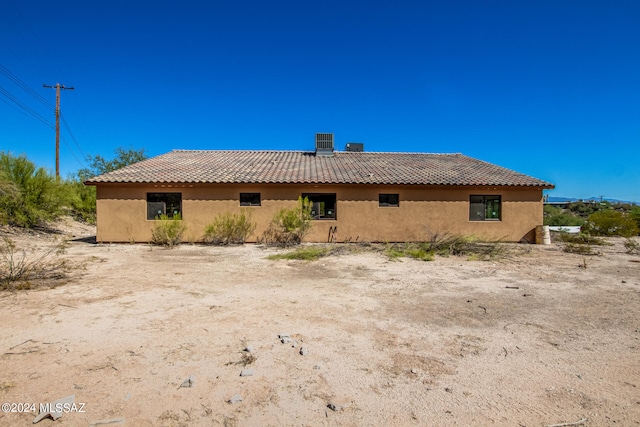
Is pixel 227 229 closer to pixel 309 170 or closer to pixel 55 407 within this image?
pixel 309 170

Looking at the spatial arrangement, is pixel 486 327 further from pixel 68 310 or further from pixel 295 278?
pixel 68 310

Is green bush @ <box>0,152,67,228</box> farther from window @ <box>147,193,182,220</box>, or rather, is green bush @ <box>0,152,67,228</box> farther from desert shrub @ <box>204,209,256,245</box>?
desert shrub @ <box>204,209,256,245</box>

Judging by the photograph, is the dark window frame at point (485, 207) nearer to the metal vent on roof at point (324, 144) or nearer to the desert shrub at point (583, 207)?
the metal vent on roof at point (324, 144)

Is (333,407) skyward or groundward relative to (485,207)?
groundward

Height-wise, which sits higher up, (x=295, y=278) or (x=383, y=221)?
(x=383, y=221)

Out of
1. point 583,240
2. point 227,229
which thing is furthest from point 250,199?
point 583,240

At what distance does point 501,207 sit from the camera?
49.4ft

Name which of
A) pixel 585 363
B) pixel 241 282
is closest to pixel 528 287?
pixel 585 363

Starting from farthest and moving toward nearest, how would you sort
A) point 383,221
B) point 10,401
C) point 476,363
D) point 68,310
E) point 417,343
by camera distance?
point 383,221 → point 68,310 → point 417,343 → point 476,363 → point 10,401

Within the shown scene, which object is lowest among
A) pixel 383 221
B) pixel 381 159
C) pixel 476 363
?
pixel 476 363

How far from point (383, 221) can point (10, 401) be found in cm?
1319

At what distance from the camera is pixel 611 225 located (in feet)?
43.0

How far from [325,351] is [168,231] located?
1131 cm

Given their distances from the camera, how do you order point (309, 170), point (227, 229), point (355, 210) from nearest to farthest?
point (227, 229)
point (355, 210)
point (309, 170)
